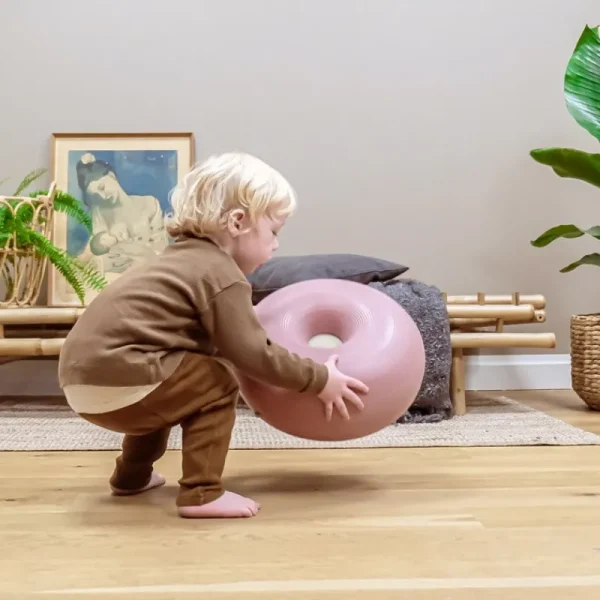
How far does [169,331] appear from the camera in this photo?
3.81 ft

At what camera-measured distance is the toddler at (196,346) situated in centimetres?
113

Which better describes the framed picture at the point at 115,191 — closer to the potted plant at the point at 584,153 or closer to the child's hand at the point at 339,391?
the potted plant at the point at 584,153

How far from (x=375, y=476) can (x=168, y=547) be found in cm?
52

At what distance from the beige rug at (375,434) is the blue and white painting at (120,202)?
647 mm

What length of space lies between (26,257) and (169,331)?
1296 mm

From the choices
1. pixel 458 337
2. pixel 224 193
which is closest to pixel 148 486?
pixel 224 193

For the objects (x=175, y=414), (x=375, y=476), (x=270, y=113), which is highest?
(x=270, y=113)

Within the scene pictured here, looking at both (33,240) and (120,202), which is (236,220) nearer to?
(33,240)

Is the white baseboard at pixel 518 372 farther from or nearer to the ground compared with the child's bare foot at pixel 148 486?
nearer to the ground

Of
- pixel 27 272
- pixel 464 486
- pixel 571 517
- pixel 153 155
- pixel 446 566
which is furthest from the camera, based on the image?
pixel 153 155

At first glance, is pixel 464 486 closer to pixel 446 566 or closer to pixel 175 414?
pixel 446 566

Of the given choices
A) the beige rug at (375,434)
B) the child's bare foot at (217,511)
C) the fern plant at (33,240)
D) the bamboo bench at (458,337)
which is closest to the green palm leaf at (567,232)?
the bamboo bench at (458,337)

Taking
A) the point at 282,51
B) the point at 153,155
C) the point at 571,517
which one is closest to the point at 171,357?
the point at 571,517

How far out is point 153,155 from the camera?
8.46 ft
